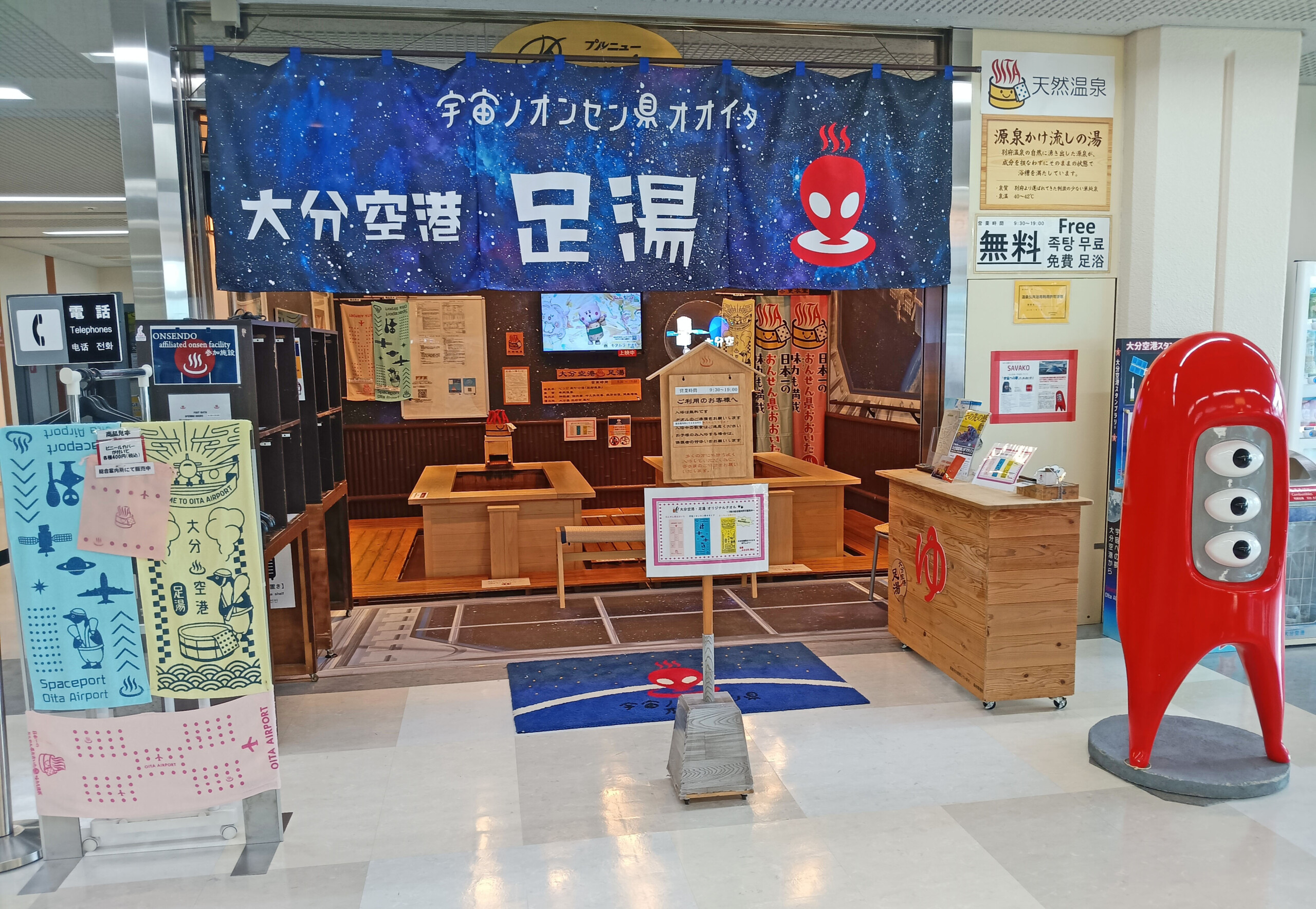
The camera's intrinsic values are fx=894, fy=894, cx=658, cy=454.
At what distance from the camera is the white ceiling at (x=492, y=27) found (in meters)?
4.42

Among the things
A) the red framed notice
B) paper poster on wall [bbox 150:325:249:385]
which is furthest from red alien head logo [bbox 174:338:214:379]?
the red framed notice

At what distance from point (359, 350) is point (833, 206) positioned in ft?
18.7

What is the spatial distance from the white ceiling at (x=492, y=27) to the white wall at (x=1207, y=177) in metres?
0.17

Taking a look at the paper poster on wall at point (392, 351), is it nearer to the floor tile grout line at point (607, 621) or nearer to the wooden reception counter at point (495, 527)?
the wooden reception counter at point (495, 527)

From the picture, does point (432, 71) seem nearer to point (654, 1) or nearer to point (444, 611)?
point (654, 1)

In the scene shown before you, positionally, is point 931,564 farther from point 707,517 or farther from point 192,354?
point 192,354

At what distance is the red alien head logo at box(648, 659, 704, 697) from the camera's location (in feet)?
14.3

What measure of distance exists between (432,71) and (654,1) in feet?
3.81

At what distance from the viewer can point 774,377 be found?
9.74 meters

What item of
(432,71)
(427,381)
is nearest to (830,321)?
(427,381)

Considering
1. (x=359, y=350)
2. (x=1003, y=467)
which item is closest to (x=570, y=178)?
(x=1003, y=467)

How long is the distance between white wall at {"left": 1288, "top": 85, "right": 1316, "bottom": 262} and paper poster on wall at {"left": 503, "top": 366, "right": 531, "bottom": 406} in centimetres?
647

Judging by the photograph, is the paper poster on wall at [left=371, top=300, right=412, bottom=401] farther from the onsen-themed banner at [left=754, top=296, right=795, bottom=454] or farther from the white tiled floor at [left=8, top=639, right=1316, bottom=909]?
the white tiled floor at [left=8, top=639, right=1316, bottom=909]

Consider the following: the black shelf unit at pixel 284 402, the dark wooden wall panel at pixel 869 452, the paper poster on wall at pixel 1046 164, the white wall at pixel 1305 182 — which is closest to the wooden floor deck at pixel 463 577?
the dark wooden wall panel at pixel 869 452
